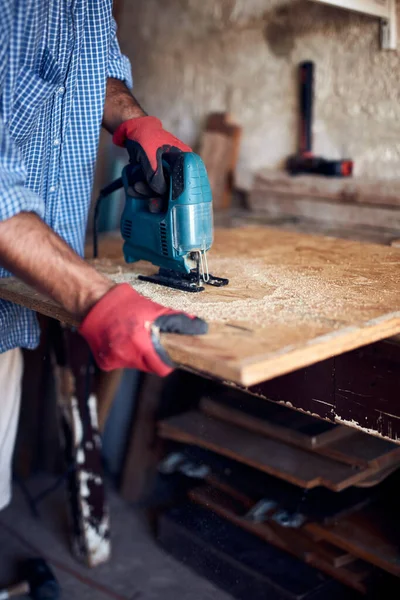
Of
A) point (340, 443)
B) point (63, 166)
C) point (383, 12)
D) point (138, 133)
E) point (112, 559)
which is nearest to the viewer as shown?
point (138, 133)

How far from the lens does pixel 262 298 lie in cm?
148

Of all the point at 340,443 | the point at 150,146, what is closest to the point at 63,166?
the point at 150,146

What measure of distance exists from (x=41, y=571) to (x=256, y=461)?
827 mm

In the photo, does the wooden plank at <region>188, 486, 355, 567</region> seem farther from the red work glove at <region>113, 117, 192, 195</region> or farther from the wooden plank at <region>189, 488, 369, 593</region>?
the red work glove at <region>113, 117, 192, 195</region>

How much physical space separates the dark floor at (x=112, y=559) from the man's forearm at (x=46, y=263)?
1.33 meters

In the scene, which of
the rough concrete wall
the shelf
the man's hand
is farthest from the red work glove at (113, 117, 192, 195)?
the rough concrete wall

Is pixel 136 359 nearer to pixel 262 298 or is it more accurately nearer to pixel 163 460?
pixel 262 298

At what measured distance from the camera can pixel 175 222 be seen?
156 centimetres

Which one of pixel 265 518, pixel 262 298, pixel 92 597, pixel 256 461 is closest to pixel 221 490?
pixel 265 518

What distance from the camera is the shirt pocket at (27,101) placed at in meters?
1.63

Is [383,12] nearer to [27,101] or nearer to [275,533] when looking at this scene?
[27,101]

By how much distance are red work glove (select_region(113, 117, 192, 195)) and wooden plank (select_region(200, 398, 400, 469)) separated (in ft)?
2.72

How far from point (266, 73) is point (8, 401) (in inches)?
63.0

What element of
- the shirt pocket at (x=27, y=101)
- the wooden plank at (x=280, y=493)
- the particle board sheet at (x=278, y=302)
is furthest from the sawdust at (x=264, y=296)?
the wooden plank at (x=280, y=493)
